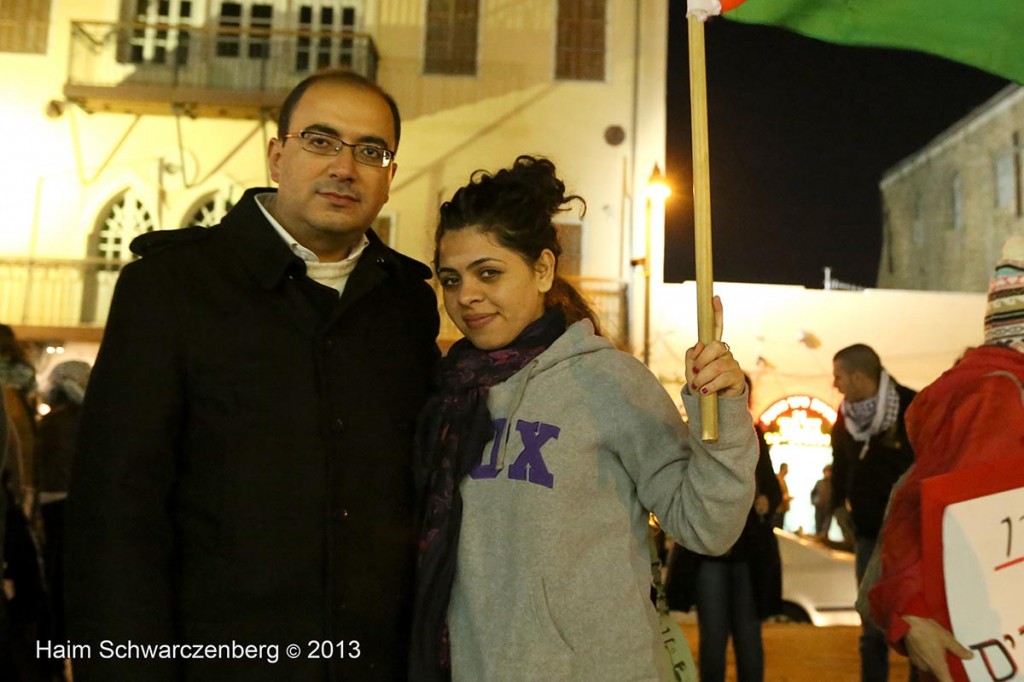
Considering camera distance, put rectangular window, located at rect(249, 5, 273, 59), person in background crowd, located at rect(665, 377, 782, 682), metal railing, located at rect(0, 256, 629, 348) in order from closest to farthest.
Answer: person in background crowd, located at rect(665, 377, 782, 682) < metal railing, located at rect(0, 256, 629, 348) < rectangular window, located at rect(249, 5, 273, 59)

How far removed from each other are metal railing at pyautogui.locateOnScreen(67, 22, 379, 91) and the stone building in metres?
12.8

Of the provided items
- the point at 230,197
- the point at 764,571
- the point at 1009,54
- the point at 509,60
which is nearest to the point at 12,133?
the point at 230,197

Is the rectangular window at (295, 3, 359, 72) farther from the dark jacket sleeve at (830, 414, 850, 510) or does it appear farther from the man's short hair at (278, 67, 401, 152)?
the man's short hair at (278, 67, 401, 152)

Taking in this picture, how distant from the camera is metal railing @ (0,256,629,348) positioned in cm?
1283

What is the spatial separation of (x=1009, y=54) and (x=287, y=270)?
216 centimetres

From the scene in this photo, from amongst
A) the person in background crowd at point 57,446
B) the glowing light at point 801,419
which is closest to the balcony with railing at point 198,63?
the glowing light at point 801,419

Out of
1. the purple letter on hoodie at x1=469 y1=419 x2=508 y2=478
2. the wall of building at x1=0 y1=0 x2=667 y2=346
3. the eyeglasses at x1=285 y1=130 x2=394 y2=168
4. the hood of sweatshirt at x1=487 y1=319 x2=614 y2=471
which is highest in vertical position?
the wall of building at x1=0 y1=0 x2=667 y2=346

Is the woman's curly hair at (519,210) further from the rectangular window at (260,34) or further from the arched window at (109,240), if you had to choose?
the arched window at (109,240)

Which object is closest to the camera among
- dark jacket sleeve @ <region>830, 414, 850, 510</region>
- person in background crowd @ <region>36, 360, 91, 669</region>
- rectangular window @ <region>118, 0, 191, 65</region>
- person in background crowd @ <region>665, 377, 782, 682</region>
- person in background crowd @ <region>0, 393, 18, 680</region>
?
person in background crowd @ <region>0, 393, 18, 680</region>

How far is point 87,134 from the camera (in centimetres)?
1329

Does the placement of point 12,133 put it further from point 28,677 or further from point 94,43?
point 28,677

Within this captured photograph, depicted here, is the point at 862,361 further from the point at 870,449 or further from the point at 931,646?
the point at 931,646

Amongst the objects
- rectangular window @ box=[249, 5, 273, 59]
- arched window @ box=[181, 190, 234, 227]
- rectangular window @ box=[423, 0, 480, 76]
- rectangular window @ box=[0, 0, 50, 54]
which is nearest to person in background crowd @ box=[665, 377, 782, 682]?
rectangular window @ box=[423, 0, 480, 76]

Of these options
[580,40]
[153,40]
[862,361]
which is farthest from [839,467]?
[153,40]
